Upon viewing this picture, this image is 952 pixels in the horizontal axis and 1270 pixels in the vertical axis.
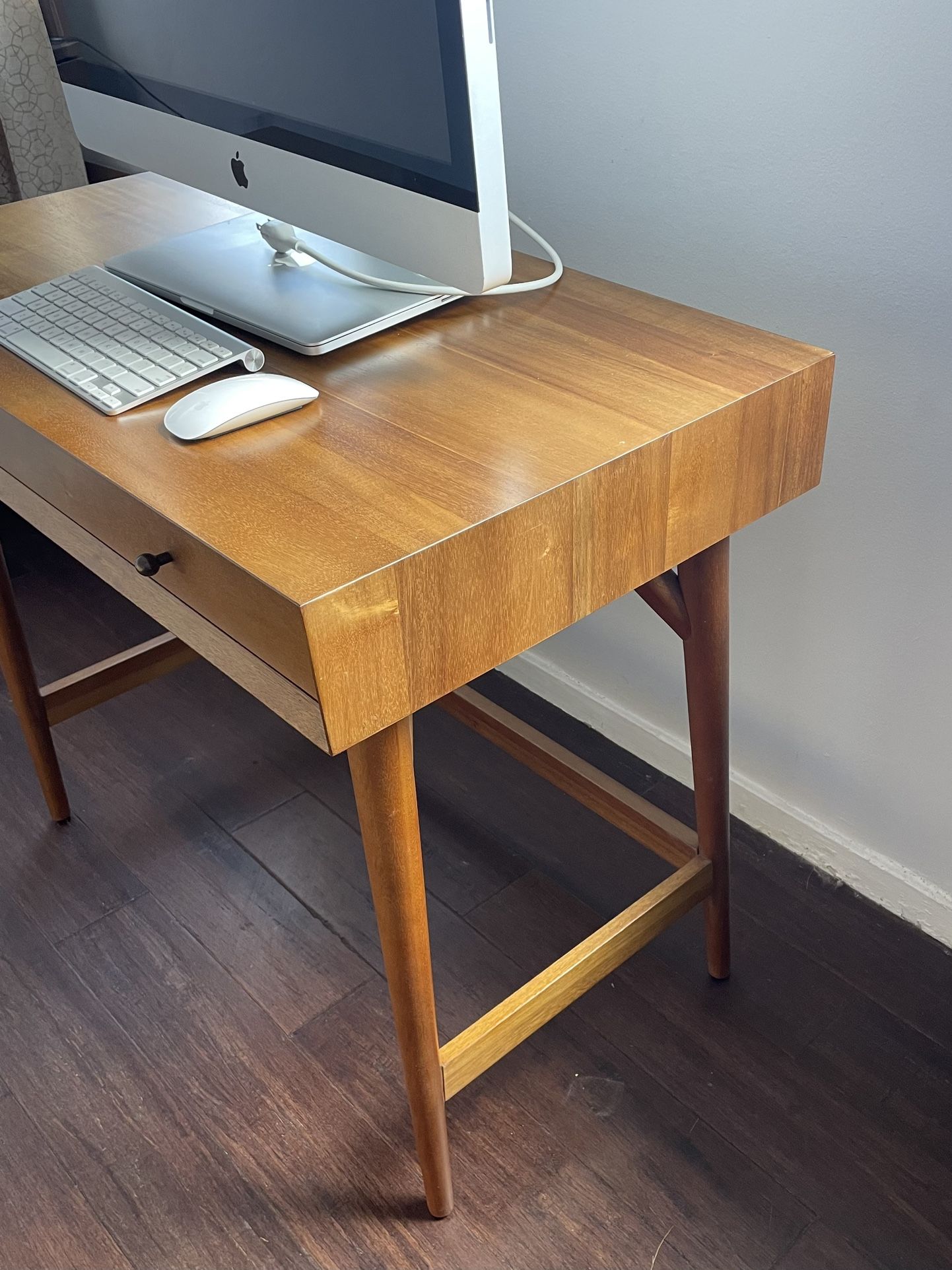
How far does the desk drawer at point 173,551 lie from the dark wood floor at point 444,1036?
24.2 inches

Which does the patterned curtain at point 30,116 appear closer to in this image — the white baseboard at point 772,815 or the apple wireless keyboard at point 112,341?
the apple wireless keyboard at point 112,341

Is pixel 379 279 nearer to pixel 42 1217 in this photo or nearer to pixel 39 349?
pixel 39 349

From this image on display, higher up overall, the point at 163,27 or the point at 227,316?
the point at 163,27

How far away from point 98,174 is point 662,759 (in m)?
1.36

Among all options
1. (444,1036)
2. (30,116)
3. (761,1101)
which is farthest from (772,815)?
(30,116)

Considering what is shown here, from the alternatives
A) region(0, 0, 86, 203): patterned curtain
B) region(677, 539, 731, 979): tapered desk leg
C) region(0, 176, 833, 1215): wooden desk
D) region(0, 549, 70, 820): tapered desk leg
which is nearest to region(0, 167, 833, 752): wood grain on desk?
region(0, 176, 833, 1215): wooden desk

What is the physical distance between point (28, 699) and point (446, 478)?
2.79 ft

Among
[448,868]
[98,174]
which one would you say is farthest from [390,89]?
[98,174]

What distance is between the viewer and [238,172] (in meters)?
1.05

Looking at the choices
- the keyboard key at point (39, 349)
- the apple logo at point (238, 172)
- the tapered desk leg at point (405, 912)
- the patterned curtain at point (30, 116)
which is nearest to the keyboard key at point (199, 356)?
the keyboard key at point (39, 349)

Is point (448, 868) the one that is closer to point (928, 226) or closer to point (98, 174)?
point (928, 226)

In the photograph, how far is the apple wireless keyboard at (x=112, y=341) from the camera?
2.95 feet

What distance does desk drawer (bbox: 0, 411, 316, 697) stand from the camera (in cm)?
70

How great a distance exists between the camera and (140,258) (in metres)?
1.14
